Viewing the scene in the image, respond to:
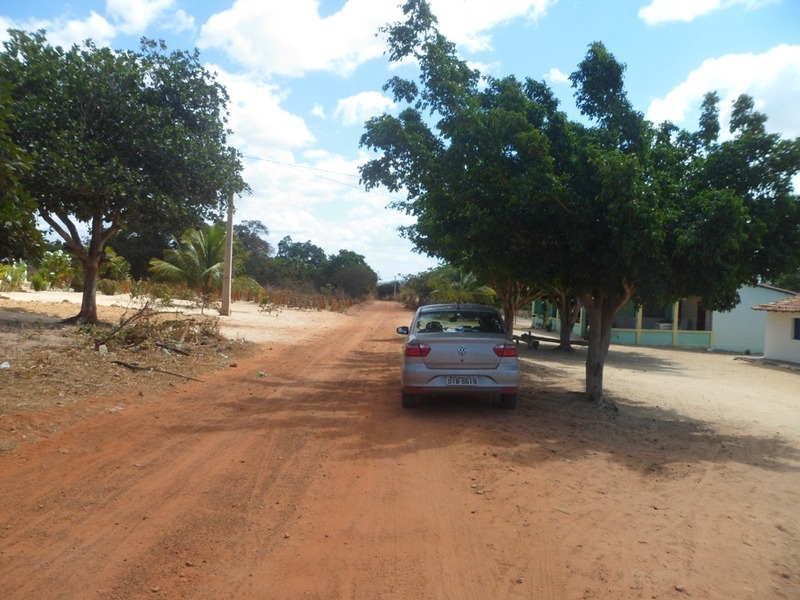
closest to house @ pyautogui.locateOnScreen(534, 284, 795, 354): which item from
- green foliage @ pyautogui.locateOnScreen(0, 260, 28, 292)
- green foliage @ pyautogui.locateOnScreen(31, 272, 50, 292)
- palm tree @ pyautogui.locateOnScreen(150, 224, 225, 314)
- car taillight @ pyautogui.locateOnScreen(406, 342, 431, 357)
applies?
palm tree @ pyautogui.locateOnScreen(150, 224, 225, 314)

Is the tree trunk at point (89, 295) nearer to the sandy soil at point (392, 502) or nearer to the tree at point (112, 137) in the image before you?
the tree at point (112, 137)

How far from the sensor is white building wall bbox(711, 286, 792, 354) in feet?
92.0

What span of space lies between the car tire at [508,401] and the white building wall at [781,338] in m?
18.7

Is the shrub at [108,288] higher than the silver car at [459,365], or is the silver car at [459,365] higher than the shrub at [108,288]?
the shrub at [108,288]

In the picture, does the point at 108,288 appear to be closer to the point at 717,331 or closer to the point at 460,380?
the point at 460,380

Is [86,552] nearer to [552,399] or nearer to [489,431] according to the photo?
[489,431]

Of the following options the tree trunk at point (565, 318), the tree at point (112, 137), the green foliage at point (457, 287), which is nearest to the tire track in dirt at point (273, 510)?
the tree at point (112, 137)

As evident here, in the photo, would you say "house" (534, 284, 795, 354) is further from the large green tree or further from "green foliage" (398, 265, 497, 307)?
the large green tree

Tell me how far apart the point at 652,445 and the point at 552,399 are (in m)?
2.96

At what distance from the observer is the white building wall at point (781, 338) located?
23.5 meters

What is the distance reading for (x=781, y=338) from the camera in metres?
24.1

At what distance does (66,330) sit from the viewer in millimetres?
14117

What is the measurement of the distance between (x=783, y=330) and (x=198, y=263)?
24500 mm

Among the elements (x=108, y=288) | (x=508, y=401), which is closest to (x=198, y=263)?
(x=108, y=288)
